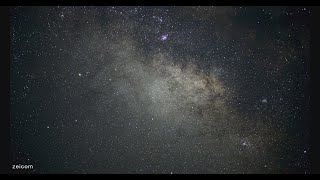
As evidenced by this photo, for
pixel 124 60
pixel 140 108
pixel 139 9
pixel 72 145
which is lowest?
pixel 72 145

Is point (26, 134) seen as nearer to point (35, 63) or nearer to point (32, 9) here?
point (35, 63)

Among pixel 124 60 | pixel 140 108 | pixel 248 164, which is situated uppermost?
pixel 124 60

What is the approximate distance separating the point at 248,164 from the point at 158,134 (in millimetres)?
921

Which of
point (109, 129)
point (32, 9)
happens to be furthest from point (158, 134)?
point (32, 9)

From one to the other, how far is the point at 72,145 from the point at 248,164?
173cm

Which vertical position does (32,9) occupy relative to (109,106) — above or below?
above

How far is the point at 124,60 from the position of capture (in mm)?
2812

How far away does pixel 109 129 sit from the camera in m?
2.88

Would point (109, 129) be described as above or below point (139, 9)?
below

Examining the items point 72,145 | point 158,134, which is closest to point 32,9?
point 72,145

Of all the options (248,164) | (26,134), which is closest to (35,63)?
(26,134)
